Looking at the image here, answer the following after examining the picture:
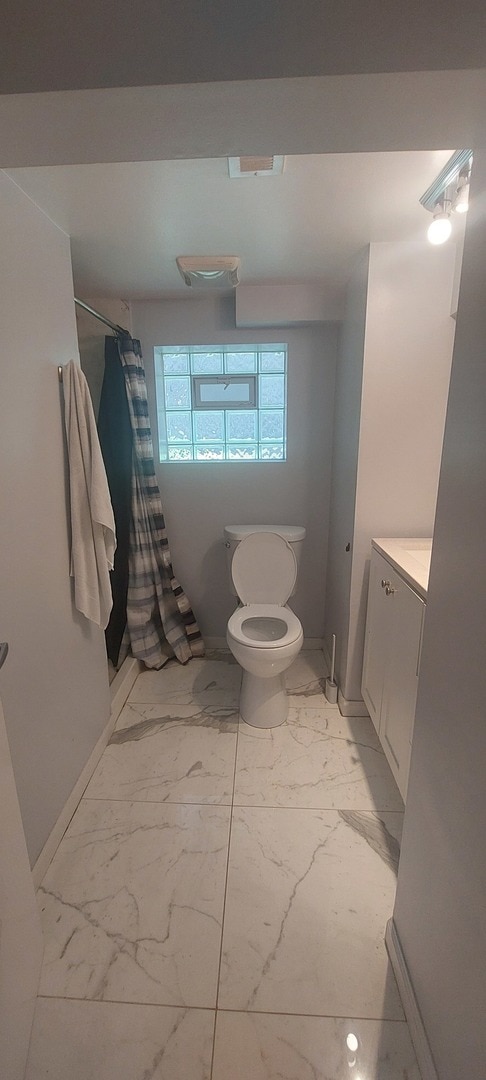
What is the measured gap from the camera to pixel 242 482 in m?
2.47

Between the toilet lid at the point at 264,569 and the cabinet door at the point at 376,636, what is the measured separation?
20.1 inches

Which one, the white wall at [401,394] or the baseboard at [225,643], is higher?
the white wall at [401,394]

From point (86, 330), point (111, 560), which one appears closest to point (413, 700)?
point (111, 560)

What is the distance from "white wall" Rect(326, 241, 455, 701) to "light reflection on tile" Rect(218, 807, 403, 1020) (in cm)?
83

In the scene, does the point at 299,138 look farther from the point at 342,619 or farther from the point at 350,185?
the point at 342,619

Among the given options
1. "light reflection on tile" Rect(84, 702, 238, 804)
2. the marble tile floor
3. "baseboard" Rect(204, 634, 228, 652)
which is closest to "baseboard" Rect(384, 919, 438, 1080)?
the marble tile floor

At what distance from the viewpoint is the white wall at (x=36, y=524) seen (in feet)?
3.80

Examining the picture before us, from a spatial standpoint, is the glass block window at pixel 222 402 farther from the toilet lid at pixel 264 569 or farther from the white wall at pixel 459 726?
the white wall at pixel 459 726

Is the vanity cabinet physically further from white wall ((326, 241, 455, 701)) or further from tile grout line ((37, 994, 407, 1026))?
tile grout line ((37, 994, 407, 1026))

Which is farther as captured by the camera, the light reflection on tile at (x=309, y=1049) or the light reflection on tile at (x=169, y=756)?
the light reflection on tile at (x=169, y=756)

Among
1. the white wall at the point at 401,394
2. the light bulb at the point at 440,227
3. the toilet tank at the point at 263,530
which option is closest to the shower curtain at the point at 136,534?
the toilet tank at the point at 263,530

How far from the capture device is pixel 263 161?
3.50 ft

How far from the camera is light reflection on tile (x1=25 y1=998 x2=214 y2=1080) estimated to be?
94cm

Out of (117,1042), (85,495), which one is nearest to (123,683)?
(85,495)
